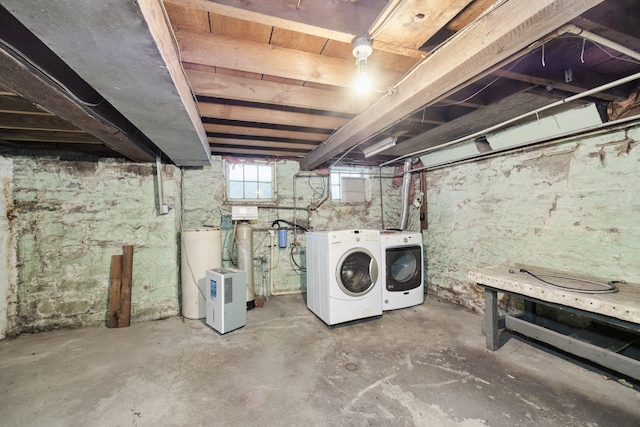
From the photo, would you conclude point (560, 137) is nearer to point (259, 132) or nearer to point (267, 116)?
point (267, 116)

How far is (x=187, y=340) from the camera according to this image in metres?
2.46

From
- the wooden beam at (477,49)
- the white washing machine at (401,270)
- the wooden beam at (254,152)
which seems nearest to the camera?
the wooden beam at (477,49)

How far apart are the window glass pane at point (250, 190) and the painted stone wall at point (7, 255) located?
240cm

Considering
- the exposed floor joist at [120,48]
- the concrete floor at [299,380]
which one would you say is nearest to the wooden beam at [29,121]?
the exposed floor joist at [120,48]

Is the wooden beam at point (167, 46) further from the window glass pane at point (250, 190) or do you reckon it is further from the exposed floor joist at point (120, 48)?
the window glass pane at point (250, 190)

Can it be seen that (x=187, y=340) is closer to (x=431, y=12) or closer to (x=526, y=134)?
(x=431, y=12)

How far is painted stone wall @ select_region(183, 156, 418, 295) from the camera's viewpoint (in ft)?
11.7

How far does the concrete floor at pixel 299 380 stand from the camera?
4.99 feet

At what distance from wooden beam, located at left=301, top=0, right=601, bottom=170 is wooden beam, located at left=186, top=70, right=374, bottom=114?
0.75 ft

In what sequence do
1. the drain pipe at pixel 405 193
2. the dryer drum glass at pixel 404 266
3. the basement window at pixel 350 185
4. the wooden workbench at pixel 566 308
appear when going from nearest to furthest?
the wooden workbench at pixel 566 308 → the dryer drum glass at pixel 404 266 → the drain pipe at pixel 405 193 → the basement window at pixel 350 185

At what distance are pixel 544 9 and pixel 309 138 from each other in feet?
7.12

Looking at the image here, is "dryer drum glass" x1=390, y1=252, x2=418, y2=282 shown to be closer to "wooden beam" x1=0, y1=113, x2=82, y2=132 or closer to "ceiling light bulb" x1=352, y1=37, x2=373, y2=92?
"ceiling light bulb" x1=352, y1=37, x2=373, y2=92

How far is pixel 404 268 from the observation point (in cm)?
331

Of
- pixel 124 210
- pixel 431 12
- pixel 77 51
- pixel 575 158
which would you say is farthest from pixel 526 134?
pixel 124 210
